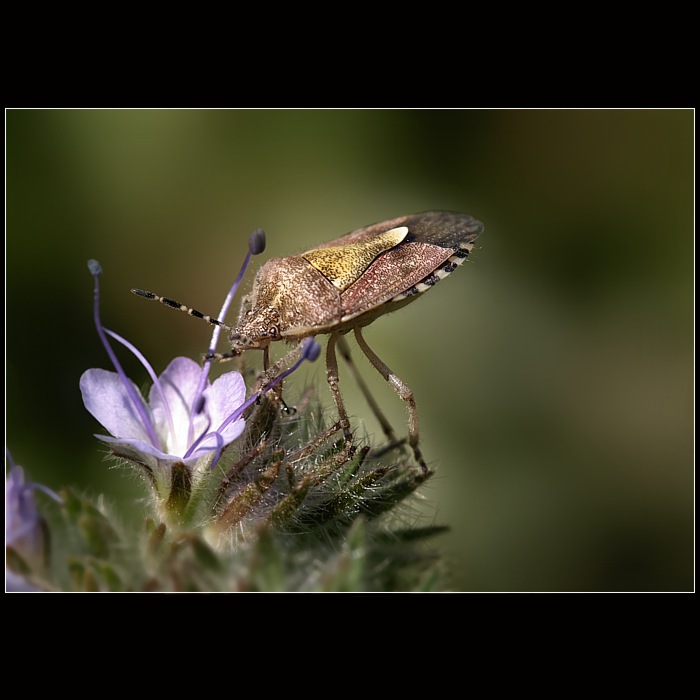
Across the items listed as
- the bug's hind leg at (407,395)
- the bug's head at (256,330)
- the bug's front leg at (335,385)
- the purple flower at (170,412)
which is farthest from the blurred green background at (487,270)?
the purple flower at (170,412)

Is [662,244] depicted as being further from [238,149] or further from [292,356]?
[292,356]

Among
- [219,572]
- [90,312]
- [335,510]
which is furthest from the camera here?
[90,312]

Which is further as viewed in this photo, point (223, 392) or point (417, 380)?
point (417, 380)

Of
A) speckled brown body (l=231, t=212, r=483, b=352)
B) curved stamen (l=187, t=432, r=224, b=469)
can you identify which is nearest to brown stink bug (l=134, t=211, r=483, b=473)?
speckled brown body (l=231, t=212, r=483, b=352)

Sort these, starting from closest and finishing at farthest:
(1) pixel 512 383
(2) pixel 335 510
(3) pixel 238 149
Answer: (2) pixel 335 510
(3) pixel 238 149
(1) pixel 512 383

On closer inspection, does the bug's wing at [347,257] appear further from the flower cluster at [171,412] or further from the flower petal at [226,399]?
the flower petal at [226,399]

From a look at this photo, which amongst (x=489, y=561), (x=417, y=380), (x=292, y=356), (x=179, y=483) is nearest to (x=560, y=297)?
(x=417, y=380)

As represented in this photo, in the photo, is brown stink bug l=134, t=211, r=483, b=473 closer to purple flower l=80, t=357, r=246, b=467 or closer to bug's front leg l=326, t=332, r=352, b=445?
bug's front leg l=326, t=332, r=352, b=445
